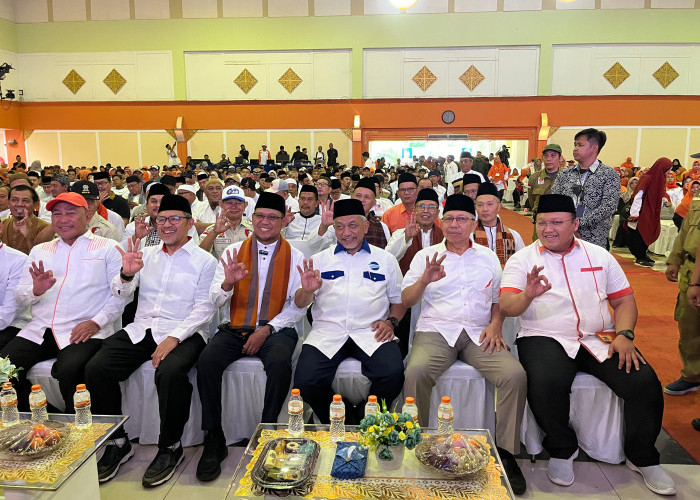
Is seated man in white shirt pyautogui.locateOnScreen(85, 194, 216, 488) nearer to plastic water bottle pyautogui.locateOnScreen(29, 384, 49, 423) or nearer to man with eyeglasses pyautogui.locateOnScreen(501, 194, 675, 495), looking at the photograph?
plastic water bottle pyautogui.locateOnScreen(29, 384, 49, 423)

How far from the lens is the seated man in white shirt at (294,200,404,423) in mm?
3170

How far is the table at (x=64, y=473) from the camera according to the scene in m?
2.13

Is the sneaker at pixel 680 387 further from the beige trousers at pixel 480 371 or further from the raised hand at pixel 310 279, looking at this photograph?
the raised hand at pixel 310 279

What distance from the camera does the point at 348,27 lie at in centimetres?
1905

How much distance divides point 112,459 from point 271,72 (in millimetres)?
18330

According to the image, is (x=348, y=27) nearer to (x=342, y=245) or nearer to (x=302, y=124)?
(x=302, y=124)

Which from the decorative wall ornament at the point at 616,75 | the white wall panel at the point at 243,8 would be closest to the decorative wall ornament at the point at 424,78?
the decorative wall ornament at the point at 616,75

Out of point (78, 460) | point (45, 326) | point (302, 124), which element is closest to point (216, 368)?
point (78, 460)

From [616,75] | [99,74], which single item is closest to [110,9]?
[99,74]

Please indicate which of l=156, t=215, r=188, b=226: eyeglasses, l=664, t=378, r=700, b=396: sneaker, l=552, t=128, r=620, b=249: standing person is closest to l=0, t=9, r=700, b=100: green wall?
l=552, t=128, r=620, b=249: standing person

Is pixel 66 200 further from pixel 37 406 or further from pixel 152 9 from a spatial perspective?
pixel 152 9

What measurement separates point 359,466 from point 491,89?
745 inches

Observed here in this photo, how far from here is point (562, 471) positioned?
2889 mm

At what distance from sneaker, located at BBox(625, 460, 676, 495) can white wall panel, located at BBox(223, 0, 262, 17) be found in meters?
19.8
